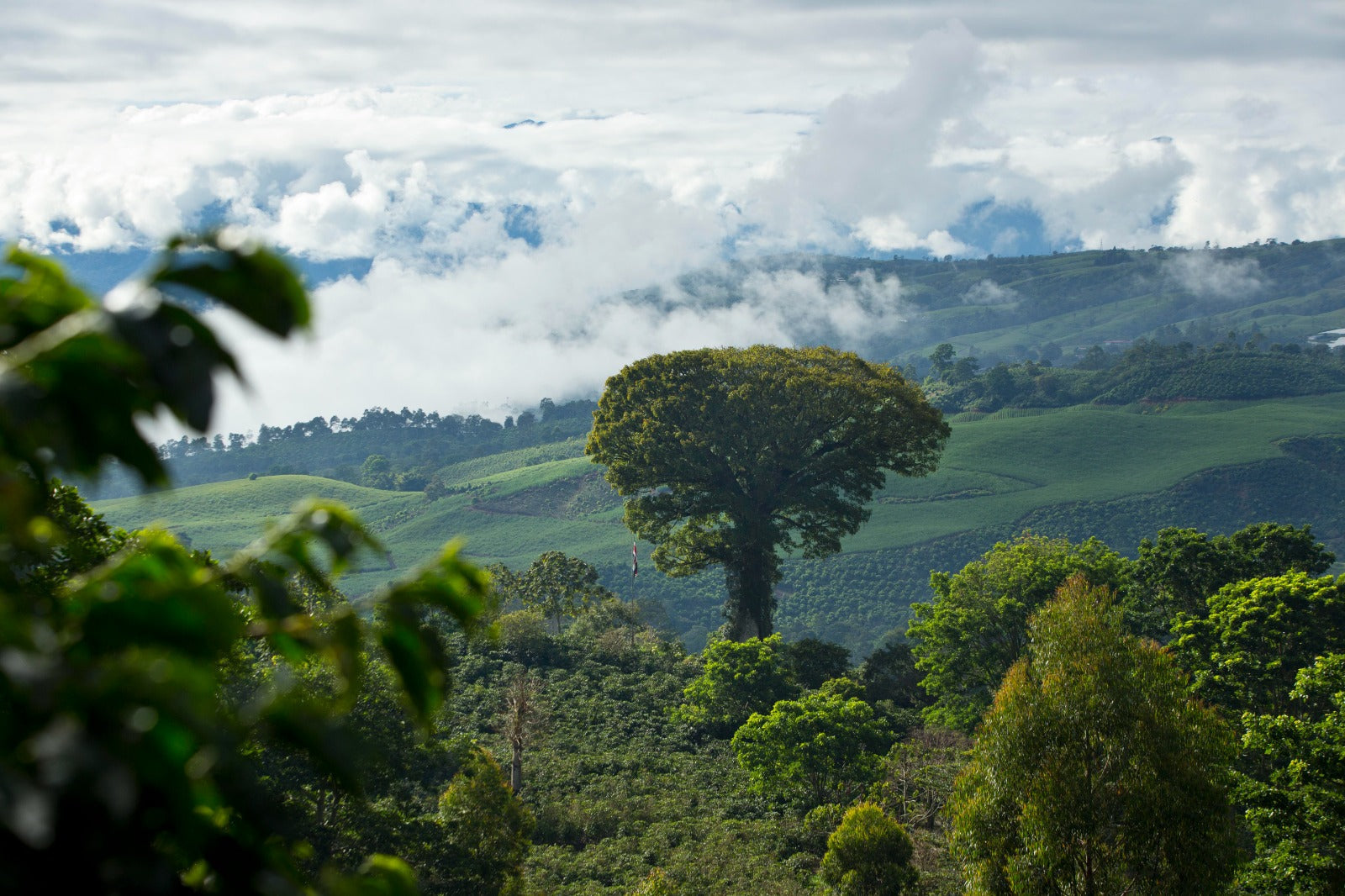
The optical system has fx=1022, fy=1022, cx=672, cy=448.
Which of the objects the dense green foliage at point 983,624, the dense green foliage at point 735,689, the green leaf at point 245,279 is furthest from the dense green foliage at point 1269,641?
the green leaf at point 245,279

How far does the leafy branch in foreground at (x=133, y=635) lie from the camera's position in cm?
134

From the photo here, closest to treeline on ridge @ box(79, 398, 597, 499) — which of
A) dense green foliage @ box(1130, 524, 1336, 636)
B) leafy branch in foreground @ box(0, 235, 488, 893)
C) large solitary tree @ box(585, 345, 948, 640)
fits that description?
large solitary tree @ box(585, 345, 948, 640)

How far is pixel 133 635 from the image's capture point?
1548mm

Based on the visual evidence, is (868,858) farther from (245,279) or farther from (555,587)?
(555,587)

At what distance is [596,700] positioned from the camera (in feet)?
109

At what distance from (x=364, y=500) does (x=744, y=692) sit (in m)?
103

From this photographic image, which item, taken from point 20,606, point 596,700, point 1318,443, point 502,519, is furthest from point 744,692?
point 1318,443

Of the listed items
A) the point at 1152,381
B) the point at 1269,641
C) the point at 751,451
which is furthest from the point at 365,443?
the point at 1269,641

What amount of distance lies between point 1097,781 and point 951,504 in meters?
89.9

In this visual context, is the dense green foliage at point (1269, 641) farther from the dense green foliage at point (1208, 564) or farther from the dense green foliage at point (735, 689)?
the dense green foliage at point (735, 689)

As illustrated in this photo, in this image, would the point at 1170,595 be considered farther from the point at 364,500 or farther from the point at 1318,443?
the point at 364,500

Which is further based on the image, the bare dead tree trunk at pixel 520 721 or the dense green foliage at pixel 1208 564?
the dense green foliage at pixel 1208 564

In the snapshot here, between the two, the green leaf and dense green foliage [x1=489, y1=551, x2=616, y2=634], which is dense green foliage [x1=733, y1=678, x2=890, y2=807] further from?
the green leaf

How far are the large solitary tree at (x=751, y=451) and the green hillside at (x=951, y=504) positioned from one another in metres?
41.2
